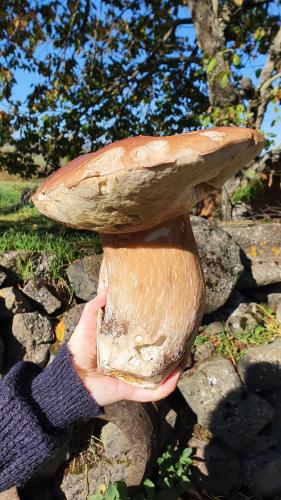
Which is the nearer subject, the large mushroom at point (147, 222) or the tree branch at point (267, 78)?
the large mushroom at point (147, 222)

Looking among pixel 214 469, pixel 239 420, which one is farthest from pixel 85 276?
pixel 214 469

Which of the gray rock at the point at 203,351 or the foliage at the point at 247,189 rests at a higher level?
the foliage at the point at 247,189

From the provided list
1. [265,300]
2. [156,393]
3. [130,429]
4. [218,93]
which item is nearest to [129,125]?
[218,93]

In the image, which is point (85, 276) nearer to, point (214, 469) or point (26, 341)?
point (26, 341)

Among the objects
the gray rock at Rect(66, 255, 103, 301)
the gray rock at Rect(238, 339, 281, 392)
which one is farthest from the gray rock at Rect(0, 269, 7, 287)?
the gray rock at Rect(238, 339, 281, 392)

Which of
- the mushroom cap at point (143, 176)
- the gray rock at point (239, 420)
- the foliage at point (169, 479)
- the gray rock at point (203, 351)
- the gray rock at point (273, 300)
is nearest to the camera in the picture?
the mushroom cap at point (143, 176)

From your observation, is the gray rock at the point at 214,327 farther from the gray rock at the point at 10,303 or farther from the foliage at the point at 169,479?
the gray rock at the point at 10,303

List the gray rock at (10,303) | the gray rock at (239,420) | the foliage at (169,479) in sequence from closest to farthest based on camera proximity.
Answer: the foliage at (169,479), the gray rock at (10,303), the gray rock at (239,420)

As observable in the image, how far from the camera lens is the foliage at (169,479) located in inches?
90.4

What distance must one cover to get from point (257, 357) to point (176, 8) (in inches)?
179

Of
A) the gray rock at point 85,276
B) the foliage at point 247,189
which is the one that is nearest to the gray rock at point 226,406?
the gray rock at point 85,276

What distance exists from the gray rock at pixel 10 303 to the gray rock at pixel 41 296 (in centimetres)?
9

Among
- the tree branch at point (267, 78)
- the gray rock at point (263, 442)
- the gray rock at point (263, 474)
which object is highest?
the tree branch at point (267, 78)

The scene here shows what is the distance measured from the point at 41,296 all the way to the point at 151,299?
1.82 metres
